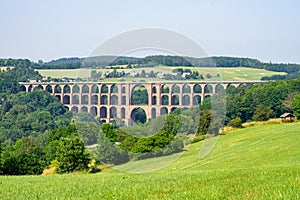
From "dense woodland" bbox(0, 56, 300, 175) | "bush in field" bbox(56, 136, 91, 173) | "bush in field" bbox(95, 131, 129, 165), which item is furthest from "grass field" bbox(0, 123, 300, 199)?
"bush in field" bbox(56, 136, 91, 173)

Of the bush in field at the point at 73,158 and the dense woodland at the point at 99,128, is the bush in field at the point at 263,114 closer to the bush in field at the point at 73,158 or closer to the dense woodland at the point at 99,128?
the dense woodland at the point at 99,128

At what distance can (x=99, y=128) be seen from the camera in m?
22.9

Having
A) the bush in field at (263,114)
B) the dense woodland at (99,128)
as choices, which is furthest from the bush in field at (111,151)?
the bush in field at (263,114)

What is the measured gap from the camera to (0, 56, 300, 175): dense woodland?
65.9 feet

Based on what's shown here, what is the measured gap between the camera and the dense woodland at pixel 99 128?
20.1m

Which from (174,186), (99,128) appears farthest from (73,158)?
(174,186)

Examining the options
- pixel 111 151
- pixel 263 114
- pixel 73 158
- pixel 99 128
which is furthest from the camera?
pixel 263 114

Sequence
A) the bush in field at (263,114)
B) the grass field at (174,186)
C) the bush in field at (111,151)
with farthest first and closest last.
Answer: the bush in field at (263,114) < the bush in field at (111,151) < the grass field at (174,186)

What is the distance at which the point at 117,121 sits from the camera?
79.1 ft

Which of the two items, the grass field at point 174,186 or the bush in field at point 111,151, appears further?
the bush in field at point 111,151

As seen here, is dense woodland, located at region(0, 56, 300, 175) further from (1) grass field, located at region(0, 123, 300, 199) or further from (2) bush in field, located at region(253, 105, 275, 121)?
(1) grass field, located at region(0, 123, 300, 199)

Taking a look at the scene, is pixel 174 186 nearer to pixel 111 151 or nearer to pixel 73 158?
pixel 111 151

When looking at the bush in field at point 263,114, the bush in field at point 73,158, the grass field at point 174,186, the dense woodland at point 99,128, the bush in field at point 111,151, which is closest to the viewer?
the grass field at point 174,186

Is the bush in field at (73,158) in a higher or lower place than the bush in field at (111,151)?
lower
